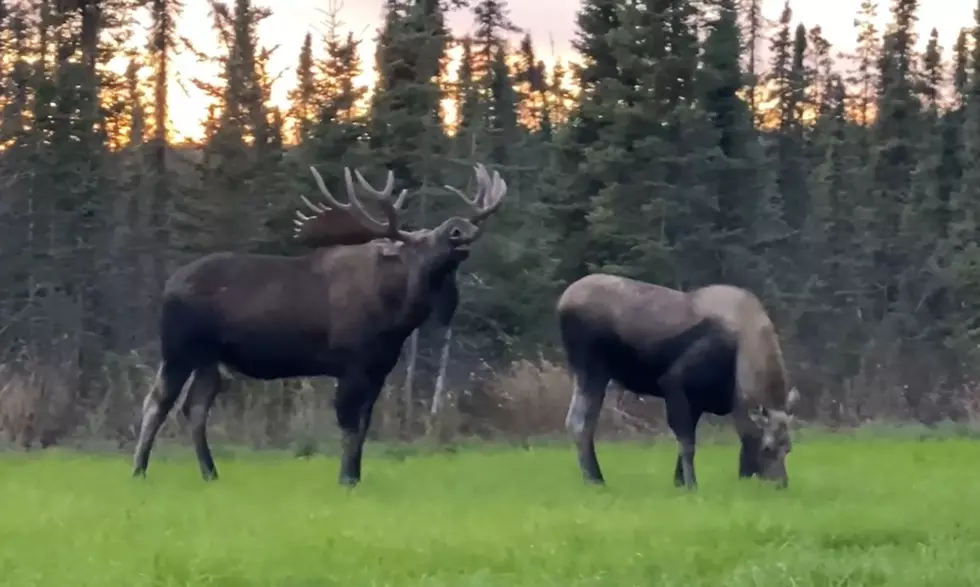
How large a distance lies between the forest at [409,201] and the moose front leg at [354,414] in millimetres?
5925

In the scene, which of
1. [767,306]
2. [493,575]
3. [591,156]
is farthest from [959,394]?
[493,575]

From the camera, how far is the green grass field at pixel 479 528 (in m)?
7.09

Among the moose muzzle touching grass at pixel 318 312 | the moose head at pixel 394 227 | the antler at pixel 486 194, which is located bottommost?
the moose muzzle touching grass at pixel 318 312

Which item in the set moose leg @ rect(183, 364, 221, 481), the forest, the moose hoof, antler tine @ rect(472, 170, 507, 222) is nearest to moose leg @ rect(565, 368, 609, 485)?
antler tine @ rect(472, 170, 507, 222)

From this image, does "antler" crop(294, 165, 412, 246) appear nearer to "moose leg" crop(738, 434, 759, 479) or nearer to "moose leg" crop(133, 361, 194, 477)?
"moose leg" crop(133, 361, 194, 477)

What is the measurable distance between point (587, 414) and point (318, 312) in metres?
3.04

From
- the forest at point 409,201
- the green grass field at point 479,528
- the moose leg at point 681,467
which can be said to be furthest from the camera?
the forest at point 409,201

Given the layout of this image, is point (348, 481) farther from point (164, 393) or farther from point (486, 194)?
point (486, 194)

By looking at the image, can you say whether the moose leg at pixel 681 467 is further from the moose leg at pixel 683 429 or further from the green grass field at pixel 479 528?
the green grass field at pixel 479 528

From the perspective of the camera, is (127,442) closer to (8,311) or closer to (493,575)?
(8,311)

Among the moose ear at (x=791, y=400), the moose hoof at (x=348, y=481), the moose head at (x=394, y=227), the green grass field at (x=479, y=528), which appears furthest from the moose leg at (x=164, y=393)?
the moose ear at (x=791, y=400)

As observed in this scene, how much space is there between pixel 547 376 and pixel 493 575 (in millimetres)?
14566

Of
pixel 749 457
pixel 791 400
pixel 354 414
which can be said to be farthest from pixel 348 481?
pixel 791 400

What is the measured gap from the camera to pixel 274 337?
42.6 ft
